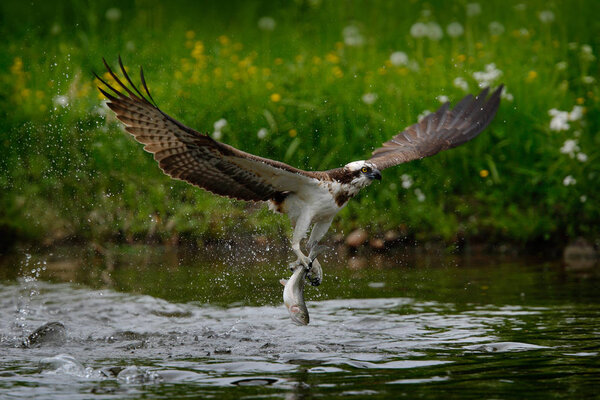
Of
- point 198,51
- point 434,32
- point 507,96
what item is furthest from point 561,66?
point 198,51

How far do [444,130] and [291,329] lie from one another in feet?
8.91

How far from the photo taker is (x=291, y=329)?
767 centimetres

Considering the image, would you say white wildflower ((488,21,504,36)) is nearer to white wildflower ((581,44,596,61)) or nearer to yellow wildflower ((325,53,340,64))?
white wildflower ((581,44,596,61))

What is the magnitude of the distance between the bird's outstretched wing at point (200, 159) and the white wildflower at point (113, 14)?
855cm

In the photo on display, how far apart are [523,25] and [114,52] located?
6.09 metres

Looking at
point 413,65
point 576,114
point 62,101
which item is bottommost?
point 576,114

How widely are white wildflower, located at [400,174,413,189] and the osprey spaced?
2438 millimetres

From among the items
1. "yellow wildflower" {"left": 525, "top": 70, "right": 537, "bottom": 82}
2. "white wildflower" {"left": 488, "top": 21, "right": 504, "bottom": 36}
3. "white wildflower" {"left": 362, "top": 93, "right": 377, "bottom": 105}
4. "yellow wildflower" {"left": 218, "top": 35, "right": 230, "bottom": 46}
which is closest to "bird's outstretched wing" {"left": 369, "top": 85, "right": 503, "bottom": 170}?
"white wildflower" {"left": 362, "top": 93, "right": 377, "bottom": 105}

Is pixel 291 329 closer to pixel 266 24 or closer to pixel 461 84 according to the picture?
pixel 461 84

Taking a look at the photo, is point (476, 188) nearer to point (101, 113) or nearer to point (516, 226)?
point (516, 226)

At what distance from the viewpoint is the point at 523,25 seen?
14742 millimetres

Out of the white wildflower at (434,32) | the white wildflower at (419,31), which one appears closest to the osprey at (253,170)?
the white wildflower at (434,32)

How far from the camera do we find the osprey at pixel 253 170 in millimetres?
6891

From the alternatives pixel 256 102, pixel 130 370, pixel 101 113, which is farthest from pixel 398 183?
pixel 130 370
